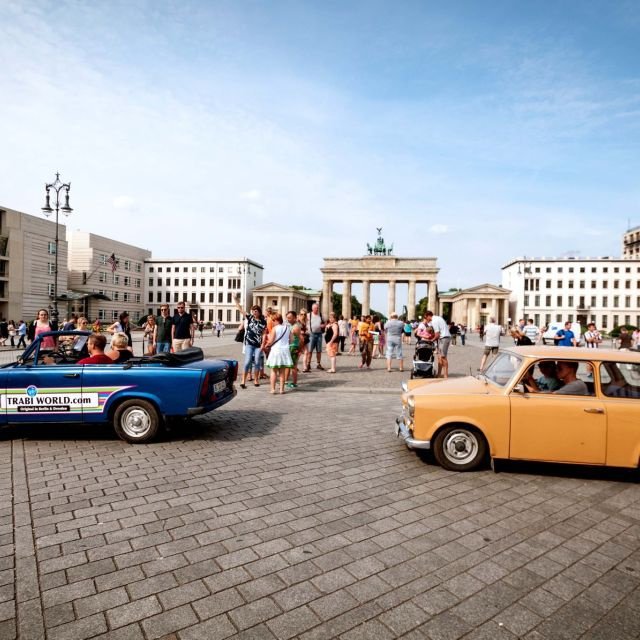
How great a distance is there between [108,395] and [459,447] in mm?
4690

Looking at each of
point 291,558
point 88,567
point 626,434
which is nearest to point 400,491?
point 291,558

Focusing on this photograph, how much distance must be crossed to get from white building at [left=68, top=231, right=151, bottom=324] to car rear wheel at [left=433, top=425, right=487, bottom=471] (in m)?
72.8

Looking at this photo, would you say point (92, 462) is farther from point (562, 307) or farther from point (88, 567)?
point (562, 307)

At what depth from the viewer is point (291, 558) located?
352cm

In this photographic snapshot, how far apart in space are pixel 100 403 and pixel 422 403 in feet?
14.3

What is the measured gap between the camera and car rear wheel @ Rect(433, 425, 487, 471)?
5562 mm

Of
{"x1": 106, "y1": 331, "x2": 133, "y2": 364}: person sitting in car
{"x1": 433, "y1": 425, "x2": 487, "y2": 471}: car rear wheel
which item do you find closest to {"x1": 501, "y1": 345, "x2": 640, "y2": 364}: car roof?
{"x1": 433, "y1": 425, "x2": 487, "y2": 471}: car rear wheel

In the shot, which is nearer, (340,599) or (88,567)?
(340,599)

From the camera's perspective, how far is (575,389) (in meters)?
5.36

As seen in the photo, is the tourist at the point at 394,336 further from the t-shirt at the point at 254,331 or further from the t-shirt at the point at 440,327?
the t-shirt at the point at 254,331

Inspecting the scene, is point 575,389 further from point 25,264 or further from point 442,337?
point 25,264

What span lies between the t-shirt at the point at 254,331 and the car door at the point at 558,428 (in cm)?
762

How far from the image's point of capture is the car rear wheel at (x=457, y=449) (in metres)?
5.56

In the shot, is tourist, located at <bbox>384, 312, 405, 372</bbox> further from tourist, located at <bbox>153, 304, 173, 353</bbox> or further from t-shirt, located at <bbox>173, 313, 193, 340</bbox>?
tourist, located at <bbox>153, 304, 173, 353</bbox>
